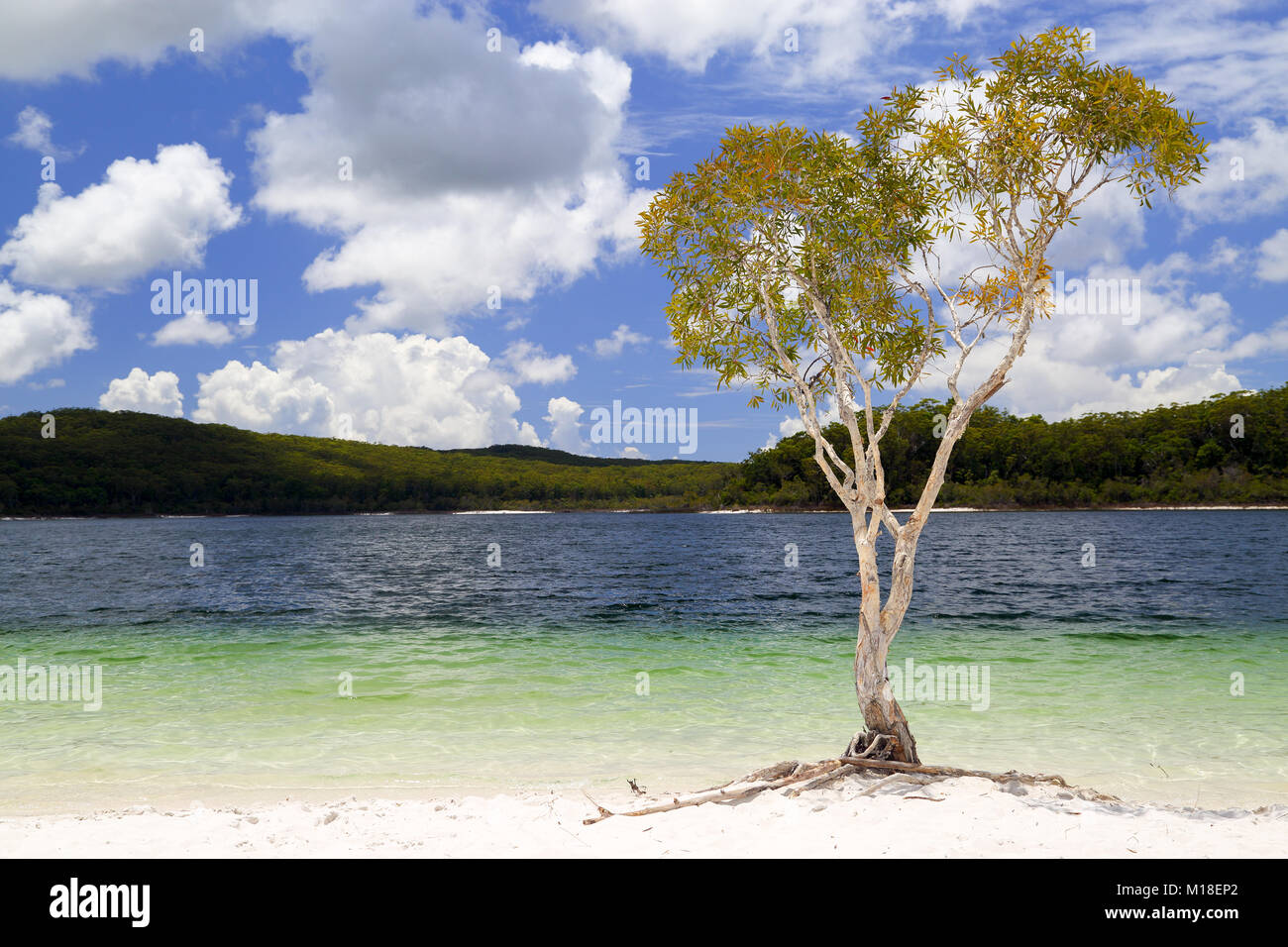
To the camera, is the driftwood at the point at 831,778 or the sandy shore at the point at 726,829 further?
the driftwood at the point at 831,778

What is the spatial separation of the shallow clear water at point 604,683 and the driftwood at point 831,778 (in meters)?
1.97

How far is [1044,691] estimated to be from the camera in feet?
60.1

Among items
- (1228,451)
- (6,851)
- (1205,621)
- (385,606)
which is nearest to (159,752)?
(6,851)

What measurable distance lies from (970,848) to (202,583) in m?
52.1

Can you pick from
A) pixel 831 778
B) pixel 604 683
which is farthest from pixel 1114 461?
pixel 831 778

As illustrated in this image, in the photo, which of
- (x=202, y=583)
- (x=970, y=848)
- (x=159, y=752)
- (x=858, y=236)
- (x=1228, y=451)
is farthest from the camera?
(x=1228, y=451)

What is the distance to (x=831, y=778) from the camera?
9.80 m

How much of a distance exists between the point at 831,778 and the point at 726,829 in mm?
2367

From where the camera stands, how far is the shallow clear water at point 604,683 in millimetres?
12758

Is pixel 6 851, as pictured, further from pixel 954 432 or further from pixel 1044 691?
pixel 1044 691

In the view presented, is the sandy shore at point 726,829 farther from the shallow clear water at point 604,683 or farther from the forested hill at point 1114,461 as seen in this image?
the forested hill at point 1114,461

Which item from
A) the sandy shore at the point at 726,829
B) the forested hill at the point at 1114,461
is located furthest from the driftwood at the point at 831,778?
the forested hill at the point at 1114,461

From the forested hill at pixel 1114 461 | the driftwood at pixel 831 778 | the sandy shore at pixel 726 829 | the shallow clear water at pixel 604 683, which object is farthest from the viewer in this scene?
the forested hill at pixel 1114 461

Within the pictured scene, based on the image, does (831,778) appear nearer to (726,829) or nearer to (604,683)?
(726,829)
